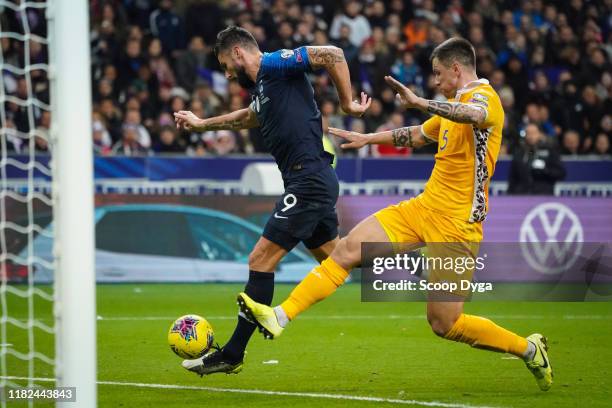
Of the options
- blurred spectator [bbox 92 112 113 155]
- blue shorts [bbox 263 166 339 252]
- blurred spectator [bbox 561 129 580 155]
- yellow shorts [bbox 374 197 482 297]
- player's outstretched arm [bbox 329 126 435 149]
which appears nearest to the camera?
yellow shorts [bbox 374 197 482 297]

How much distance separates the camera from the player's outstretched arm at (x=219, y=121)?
25.2 feet

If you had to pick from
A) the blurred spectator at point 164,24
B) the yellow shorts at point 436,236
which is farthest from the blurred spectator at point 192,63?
the yellow shorts at point 436,236

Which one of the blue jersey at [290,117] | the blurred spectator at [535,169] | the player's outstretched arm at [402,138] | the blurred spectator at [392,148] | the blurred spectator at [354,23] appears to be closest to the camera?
the blue jersey at [290,117]

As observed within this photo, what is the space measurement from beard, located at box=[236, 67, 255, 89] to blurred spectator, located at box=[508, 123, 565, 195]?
8.98m

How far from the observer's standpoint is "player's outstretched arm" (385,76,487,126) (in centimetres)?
638

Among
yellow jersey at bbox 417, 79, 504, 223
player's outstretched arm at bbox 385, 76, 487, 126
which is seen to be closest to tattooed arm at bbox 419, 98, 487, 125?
player's outstretched arm at bbox 385, 76, 487, 126

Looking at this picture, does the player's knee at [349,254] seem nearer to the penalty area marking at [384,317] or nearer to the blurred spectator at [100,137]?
the penalty area marking at [384,317]

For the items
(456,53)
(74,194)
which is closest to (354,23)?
(456,53)

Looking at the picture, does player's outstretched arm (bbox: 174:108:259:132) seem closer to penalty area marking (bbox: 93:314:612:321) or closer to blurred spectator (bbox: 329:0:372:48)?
penalty area marking (bbox: 93:314:612:321)

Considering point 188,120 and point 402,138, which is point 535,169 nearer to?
point 402,138

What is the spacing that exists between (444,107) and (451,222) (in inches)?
33.9

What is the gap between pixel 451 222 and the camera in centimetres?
691

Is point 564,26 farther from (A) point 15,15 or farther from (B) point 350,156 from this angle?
(A) point 15,15

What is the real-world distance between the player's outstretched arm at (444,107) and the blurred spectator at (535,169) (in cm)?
928
